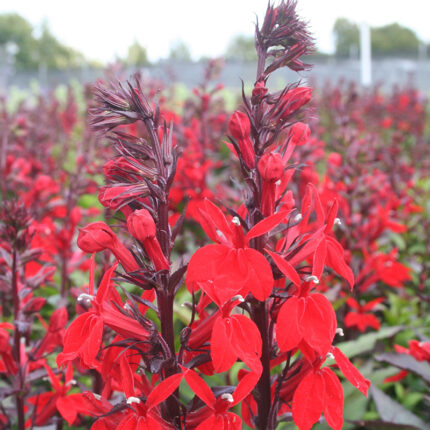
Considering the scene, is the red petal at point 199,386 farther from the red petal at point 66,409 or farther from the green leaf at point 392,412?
the green leaf at point 392,412

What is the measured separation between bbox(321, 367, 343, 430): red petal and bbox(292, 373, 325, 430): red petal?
0.02 meters

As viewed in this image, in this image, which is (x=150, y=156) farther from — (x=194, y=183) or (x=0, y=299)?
(x=194, y=183)

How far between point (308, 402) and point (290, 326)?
188 mm

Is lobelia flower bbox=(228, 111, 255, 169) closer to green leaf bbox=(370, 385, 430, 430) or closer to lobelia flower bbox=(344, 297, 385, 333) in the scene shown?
green leaf bbox=(370, 385, 430, 430)

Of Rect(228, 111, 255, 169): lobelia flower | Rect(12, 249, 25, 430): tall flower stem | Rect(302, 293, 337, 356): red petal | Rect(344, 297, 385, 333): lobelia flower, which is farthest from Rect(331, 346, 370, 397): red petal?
Rect(344, 297, 385, 333): lobelia flower

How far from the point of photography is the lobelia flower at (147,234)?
3.17ft

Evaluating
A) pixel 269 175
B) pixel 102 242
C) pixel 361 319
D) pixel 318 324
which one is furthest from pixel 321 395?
pixel 361 319

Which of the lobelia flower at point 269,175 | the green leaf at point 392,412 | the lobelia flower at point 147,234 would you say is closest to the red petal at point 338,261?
the lobelia flower at point 269,175

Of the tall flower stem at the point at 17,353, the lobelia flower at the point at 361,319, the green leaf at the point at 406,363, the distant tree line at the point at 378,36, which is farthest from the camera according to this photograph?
the distant tree line at the point at 378,36

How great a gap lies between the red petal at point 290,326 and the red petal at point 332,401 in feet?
0.59

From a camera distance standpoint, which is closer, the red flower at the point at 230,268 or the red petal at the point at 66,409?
the red flower at the point at 230,268

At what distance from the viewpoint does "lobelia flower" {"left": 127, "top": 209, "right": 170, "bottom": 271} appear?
965 millimetres

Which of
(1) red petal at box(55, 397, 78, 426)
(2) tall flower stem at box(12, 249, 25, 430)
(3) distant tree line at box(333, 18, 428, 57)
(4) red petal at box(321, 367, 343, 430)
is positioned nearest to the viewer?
(4) red petal at box(321, 367, 343, 430)

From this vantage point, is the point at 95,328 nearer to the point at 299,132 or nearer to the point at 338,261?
the point at 338,261
